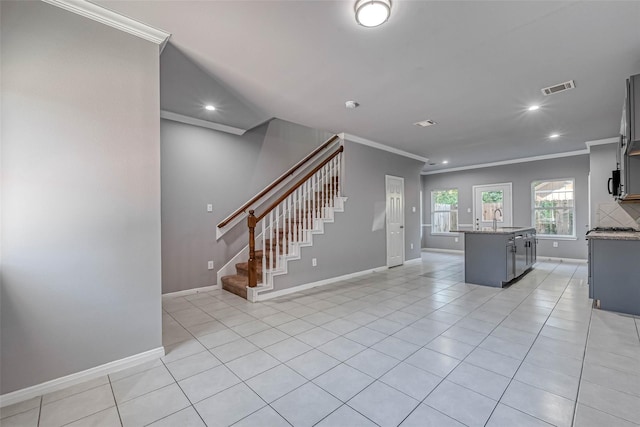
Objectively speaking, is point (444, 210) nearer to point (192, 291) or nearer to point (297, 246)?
point (297, 246)

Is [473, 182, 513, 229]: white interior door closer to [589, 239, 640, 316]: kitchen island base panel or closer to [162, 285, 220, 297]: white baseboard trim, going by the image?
[589, 239, 640, 316]: kitchen island base panel

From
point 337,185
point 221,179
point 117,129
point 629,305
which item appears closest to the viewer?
point 117,129

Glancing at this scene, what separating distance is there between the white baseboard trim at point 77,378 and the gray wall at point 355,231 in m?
1.96

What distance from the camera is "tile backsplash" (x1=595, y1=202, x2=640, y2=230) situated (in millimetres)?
4676

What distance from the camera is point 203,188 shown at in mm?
4449

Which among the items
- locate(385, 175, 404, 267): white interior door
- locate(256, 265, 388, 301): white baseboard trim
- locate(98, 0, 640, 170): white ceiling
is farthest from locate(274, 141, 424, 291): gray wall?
locate(98, 0, 640, 170): white ceiling

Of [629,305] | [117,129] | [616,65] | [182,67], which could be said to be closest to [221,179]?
[182,67]

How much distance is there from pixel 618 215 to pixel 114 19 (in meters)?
7.66

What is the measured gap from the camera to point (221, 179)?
15.2 feet

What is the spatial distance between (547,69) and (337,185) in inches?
130

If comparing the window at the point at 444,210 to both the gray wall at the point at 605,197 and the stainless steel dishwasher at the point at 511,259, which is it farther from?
the stainless steel dishwasher at the point at 511,259

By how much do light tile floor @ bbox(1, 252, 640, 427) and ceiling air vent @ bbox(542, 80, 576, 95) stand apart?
265cm

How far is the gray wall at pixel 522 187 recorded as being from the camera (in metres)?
6.48

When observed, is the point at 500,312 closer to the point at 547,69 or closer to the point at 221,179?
the point at 547,69
